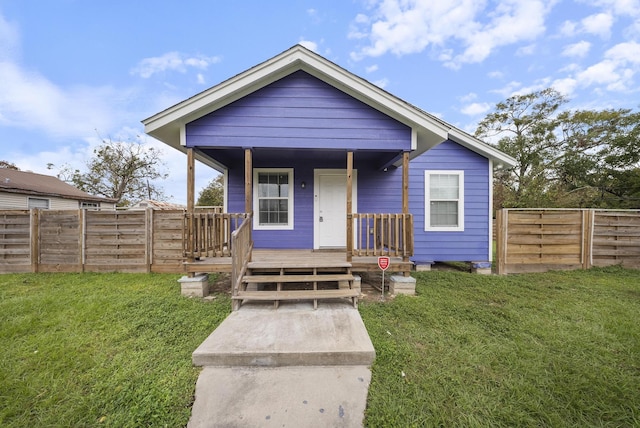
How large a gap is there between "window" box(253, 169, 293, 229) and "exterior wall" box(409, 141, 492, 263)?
3.24m

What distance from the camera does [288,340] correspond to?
257 cm

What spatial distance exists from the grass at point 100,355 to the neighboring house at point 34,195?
10765mm

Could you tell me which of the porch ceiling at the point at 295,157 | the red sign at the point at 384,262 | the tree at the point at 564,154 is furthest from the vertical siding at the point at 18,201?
the tree at the point at 564,154

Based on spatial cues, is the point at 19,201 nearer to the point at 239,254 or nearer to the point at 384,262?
the point at 239,254

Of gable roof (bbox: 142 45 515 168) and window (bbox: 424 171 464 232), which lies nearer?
gable roof (bbox: 142 45 515 168)

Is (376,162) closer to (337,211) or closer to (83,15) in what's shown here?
(337,211)

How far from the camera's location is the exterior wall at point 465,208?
6.16 meters

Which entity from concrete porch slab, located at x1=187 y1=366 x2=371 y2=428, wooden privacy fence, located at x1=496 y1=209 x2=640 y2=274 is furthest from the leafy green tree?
concrete porch slab, located at x1=187 y1=366 x2=371 y2=428

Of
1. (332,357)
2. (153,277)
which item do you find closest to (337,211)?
(332,357)

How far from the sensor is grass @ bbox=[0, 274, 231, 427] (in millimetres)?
1802

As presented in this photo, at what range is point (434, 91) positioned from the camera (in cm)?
1306

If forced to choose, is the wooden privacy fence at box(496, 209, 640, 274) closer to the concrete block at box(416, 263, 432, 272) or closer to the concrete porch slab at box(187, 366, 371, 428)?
the concrete block at box(416, 263, 432, 272)

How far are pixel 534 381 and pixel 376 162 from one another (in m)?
4.91

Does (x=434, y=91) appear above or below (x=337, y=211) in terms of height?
above
